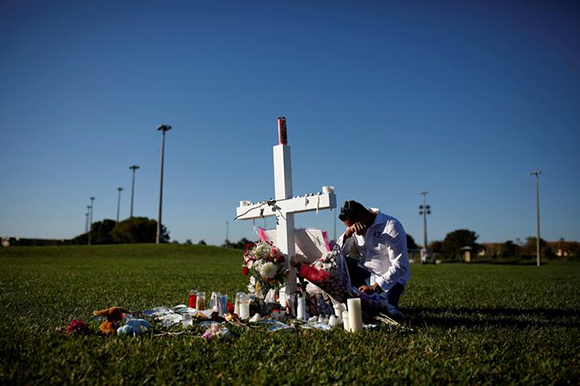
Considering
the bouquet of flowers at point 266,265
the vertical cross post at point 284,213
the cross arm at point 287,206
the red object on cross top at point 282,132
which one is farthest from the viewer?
the red object on cross top at point 282,132

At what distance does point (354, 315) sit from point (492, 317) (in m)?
2.65

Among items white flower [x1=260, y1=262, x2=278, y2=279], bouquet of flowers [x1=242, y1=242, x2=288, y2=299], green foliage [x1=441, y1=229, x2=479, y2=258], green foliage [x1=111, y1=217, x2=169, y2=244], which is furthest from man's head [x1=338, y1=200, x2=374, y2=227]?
green foliage [x1=441, y1=229, x2=479, y2=258]

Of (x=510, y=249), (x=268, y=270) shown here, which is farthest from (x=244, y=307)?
(x=510, y=249)

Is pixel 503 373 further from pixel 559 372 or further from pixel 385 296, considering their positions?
pixel 385 296

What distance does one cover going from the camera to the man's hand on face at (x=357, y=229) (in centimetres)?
557

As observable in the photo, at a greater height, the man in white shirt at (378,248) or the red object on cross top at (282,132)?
the red object on cross top at (282,132)

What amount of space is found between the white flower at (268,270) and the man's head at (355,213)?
111 centimetres

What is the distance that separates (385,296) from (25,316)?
4395 millimetres

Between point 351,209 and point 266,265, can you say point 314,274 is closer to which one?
point 266,265

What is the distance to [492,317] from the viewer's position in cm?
605

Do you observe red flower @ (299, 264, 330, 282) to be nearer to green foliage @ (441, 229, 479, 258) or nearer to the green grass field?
the green grass field

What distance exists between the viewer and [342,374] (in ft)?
10.3

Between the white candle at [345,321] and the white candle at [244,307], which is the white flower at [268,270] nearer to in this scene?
the white candle at [244,307]

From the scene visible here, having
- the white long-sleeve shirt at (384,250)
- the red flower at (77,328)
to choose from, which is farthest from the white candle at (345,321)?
the red flower at (77,328)
